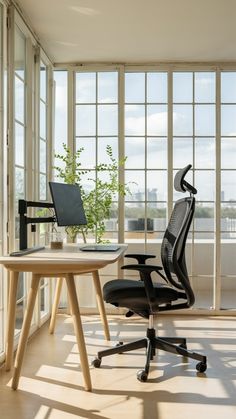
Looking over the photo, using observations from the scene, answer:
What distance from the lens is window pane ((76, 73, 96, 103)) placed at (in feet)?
16.6

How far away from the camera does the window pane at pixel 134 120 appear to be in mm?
5090

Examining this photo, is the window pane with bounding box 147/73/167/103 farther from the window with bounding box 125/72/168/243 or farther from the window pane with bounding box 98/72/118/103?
the window pane with bounding box 98/72/118/103

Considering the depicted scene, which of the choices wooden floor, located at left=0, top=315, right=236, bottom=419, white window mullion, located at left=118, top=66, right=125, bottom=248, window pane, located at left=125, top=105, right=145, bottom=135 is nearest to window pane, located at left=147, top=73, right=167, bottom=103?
window pane, located at left=125, top=105, right=145, bottom=135

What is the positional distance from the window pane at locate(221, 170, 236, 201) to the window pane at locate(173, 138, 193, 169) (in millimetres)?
393

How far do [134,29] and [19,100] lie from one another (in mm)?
1172

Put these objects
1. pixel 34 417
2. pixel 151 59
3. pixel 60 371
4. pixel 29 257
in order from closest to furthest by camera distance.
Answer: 1. pixel 34 417
2. pixel 29 257
3. pixel 60 371
4. pixel 151 59

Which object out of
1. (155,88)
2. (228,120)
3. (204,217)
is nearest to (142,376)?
(204,217)

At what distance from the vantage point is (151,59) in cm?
489

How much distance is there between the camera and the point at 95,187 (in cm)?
494

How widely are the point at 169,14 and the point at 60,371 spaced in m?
2.81

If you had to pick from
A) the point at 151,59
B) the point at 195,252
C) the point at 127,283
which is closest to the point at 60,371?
the point at 127,283

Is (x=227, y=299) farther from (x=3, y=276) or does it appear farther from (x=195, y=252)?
(x=3, y=276)

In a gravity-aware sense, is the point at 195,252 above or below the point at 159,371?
above

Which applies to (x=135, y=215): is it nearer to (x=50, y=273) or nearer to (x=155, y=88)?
(x=155, y=88)
